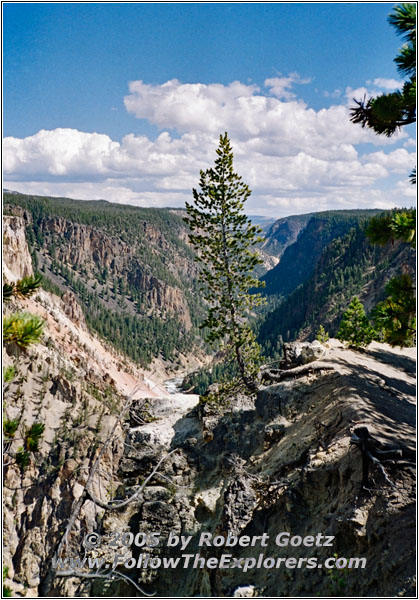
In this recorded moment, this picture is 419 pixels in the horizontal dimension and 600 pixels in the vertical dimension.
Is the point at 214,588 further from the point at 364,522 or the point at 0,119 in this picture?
the point at 0,119

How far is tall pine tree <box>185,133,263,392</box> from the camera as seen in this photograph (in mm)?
18219

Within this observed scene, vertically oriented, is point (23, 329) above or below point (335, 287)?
above

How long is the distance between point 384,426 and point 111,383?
106 metres

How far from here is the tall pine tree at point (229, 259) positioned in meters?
18.2

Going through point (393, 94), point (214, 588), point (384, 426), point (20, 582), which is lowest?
point (20, 582)

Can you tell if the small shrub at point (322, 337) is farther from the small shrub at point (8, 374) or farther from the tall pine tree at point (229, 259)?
the small shrub at point (8, 374)

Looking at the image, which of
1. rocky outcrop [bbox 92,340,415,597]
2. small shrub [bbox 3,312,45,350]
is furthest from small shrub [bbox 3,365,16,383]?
rocky outcrop [bbox 92,340,415,597]

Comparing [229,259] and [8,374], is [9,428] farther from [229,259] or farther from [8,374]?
[229,259]

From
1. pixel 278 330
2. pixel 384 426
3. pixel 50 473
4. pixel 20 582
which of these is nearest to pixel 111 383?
pixel 50 473

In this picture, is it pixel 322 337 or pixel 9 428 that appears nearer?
Answer: pixel 9 428

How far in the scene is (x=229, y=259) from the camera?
62.4 ft

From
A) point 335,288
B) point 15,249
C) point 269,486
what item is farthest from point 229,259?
point 335,288

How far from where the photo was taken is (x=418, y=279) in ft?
23.2

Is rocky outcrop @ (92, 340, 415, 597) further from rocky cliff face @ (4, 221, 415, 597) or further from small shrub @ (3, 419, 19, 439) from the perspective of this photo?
small shrub @ (3, 419, 19, 439)
